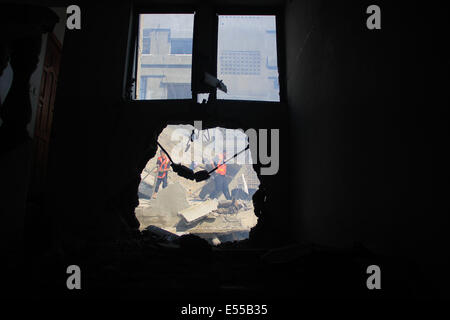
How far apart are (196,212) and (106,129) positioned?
19.9 feet

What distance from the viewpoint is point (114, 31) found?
162 inches

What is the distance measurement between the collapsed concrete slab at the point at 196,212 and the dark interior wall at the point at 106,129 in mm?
5393

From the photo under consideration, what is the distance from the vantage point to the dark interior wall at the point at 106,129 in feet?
11.9

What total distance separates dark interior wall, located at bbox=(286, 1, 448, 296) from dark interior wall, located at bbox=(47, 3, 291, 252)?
1200 mm

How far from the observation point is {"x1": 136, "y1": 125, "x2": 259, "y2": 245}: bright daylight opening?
9073 mm

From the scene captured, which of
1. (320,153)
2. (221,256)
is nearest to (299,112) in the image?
(320,153)

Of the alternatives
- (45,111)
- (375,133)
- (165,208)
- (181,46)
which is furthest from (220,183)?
(375,133)

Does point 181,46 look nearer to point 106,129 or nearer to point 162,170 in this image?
point 106,129

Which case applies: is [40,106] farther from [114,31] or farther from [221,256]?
[221,256]

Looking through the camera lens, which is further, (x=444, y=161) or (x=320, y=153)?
(x=320, y=153)

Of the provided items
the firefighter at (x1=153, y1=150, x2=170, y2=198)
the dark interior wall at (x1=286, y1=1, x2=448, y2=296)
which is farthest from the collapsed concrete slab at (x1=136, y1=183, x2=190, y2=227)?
the dark interior wall at (x1=286, y1=1, x2=448, y2=296)
